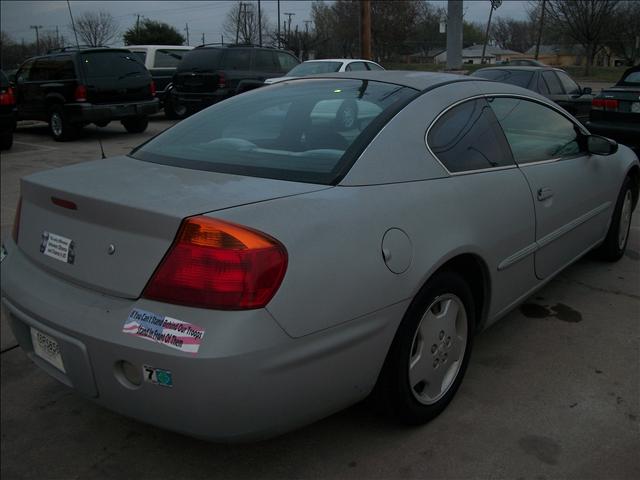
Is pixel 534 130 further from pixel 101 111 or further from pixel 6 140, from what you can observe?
pixel 6 140

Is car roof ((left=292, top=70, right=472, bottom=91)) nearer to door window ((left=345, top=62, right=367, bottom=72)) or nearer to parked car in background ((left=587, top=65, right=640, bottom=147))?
parked car in background ((left=587, top=65, right=640, bottom=147))

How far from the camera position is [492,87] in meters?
3.17

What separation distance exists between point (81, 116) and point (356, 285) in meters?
11.0

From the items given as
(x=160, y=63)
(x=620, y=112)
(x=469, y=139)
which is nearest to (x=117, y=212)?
(x=469, y=139)

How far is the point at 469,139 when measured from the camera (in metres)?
2.85

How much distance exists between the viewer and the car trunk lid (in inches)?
76.3

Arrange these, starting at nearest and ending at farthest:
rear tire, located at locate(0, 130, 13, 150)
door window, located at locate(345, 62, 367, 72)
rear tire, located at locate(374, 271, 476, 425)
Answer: rear tire, located at locate(374, 271, 476, 425), rear tire, located at locate(0, 130, 13, 150), door window, located at locate(345, 62, 367, 72)

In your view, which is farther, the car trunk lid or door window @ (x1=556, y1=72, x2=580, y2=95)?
door window @ (x1=556, y1=72, x2=580, y2=95)

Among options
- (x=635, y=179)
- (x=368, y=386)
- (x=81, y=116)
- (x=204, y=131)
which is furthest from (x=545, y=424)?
(x=81, y=116)

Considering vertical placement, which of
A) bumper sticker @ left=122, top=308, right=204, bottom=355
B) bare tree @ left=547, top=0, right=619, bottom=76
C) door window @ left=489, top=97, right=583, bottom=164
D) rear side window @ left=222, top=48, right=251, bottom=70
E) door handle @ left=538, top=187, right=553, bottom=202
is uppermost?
bare tree @ left=547, top=0, right=619, bottom=76

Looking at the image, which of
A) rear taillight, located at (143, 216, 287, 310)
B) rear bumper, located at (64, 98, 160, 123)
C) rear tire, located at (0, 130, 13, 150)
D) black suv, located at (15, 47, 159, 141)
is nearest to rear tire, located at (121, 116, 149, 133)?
black suv, located at (15, 47, 159, 141)

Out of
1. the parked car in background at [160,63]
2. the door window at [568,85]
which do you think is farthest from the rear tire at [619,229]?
the parked car in background at [160,63]

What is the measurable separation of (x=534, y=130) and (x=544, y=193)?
523mm

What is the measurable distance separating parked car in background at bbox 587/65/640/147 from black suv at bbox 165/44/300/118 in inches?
286
